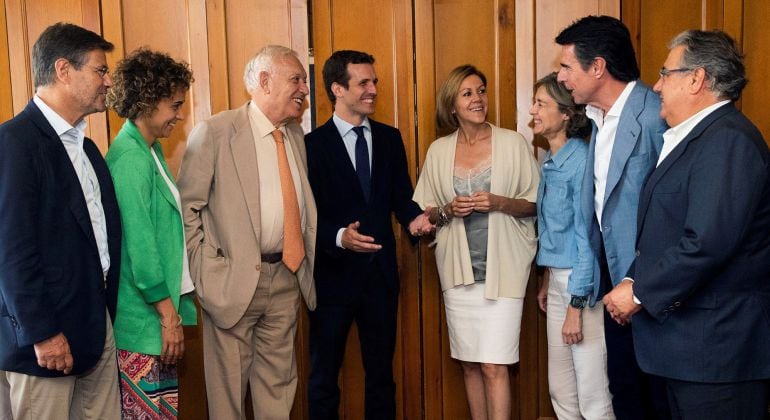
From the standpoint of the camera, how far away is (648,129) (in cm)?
247

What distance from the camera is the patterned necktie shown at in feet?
9.77

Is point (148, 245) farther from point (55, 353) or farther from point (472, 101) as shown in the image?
point (472, 101)

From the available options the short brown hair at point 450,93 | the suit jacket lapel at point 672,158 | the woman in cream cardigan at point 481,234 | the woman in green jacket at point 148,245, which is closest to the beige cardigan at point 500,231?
the woman in cream cardigan at point 481,234

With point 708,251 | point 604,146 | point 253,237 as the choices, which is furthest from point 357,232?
point 708,251

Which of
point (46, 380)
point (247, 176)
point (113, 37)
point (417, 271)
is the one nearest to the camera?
point (46, 380)

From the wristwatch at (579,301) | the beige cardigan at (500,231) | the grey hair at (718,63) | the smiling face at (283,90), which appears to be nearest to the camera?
the grey hair at (718,63)

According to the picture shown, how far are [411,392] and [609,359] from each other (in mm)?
1300

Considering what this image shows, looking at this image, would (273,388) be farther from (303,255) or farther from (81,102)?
(81,102)

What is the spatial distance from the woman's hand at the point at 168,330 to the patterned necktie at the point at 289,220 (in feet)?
1.78

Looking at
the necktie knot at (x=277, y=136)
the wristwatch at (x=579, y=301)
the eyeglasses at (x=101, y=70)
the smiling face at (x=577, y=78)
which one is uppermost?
the eyeglasses at (x=101, y=70)

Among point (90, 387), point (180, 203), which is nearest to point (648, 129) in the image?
point (180, 203)

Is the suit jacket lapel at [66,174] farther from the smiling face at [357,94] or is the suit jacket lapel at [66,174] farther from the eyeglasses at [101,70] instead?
the smiling face at [357,94]

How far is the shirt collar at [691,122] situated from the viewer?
214cm

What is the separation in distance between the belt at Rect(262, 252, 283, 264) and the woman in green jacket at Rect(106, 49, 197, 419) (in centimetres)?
33
